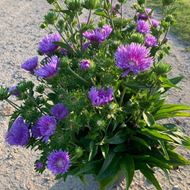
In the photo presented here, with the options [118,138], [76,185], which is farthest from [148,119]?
[76,185]

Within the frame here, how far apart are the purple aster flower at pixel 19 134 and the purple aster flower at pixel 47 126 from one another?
0.23m

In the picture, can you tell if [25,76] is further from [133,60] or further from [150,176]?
[133,60]

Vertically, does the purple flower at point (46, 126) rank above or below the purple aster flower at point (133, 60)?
below

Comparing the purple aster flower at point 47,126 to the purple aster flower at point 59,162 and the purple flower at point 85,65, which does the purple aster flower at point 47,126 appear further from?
the purple flower at point 85,65

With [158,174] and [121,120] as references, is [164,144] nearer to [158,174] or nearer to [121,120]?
[121,120]

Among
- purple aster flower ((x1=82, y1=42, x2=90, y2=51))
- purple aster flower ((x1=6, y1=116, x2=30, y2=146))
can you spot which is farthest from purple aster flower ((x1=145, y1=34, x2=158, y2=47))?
purple aster flower ((x1=6, y1=116, x2=30, y2=146))

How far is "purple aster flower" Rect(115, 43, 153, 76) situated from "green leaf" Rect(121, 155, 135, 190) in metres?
0.73

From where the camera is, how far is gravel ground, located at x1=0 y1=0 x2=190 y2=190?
3.34 metres

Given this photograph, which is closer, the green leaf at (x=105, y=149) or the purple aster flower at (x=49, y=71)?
the purple aster flower at (x=49, y=71)

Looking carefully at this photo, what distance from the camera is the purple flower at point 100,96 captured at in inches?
88.2

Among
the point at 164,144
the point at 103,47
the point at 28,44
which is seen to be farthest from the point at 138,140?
the point at 28,44

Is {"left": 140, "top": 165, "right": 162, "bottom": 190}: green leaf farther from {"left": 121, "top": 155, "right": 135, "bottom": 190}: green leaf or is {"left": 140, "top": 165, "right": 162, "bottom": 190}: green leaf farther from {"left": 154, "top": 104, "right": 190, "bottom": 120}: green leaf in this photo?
{"left": 154, "top": 104, "right": 190, "bottom": 120}: green leaf

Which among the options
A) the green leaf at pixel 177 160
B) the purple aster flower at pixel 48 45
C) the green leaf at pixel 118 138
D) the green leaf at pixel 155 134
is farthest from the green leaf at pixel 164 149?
the purple aster flower at pixel 48 45

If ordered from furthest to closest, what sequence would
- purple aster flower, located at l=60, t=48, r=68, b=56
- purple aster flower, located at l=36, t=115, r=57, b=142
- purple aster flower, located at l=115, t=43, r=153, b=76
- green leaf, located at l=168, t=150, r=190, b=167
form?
purple aster flower, located at l=60, t=48, r=68, b=56
green leaf, located at l=168, t=150, r=190, b=167
purple aster flower, located at l=36, t=115, r=57, b=142
purple aster flower, located at l=115, t=43, r=153, b=76
